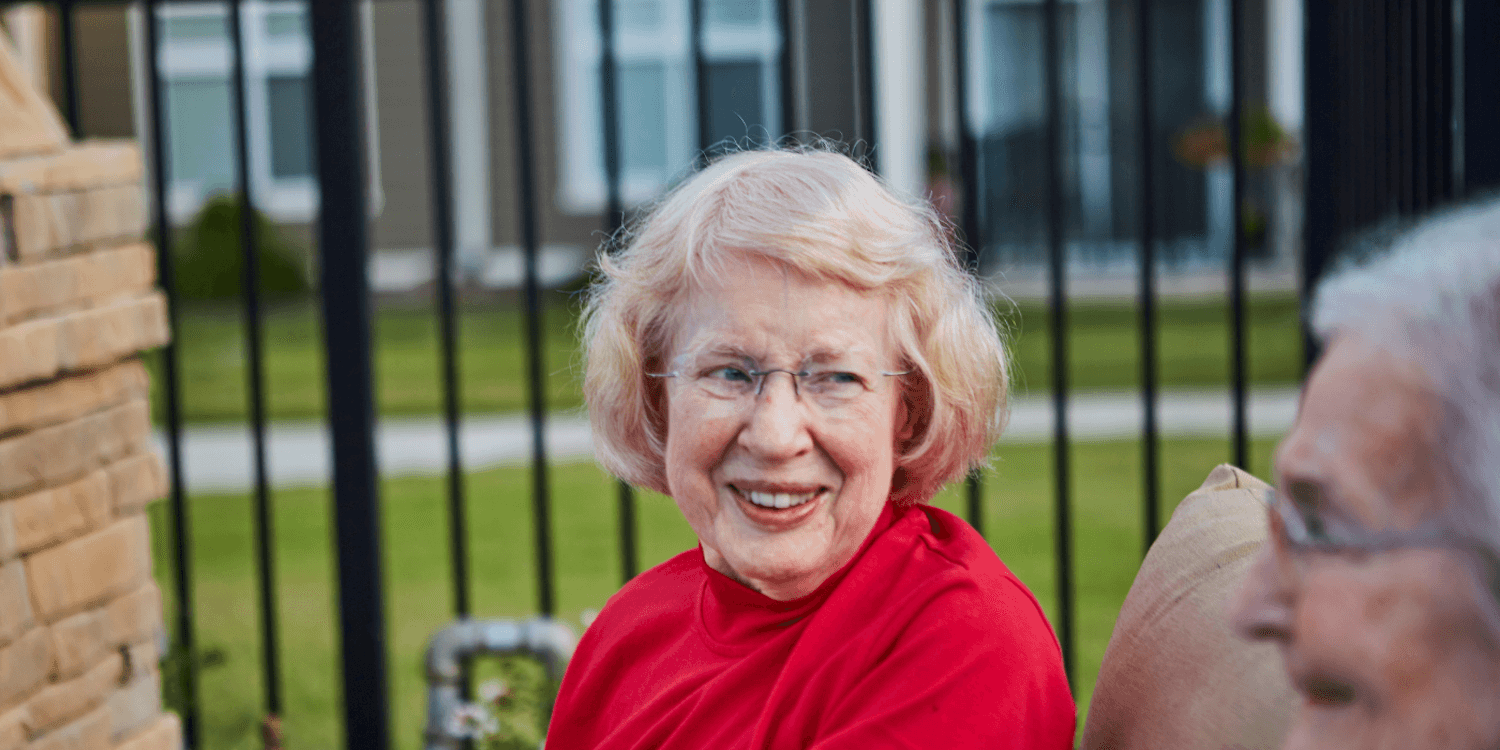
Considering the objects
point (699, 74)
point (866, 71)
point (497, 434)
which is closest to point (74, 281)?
point (699, 74)

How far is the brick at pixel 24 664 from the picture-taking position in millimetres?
1964

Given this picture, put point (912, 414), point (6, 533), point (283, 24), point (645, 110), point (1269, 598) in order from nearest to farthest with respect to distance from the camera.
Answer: point (1269, 598), point (912, 414), point (6, 533), point (645, 110), point (283, 24)

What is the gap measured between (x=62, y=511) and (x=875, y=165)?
1450 mm

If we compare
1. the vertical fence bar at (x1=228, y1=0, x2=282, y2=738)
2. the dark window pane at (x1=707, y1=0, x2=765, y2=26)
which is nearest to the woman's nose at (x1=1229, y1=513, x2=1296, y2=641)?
the vertical fence bar at (x1=228, y1=0, x2=282, y2=738)

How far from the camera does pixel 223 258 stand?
13633 mm

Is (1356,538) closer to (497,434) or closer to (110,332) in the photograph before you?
(110,332)

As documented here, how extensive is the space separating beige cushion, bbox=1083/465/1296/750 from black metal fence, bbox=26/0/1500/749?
3.15 feet

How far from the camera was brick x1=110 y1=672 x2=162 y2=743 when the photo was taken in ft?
7.35

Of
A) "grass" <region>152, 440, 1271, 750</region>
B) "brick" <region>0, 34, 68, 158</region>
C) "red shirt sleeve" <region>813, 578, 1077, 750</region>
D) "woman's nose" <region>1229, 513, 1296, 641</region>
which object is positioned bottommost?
"grass" <region>152, 440, 1271, 750</region>

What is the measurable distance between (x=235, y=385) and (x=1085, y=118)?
852 centimetres

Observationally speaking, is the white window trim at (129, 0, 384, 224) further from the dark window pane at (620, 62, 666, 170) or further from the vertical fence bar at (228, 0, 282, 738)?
the vertical fence bar at (228, 0, 282, 738)

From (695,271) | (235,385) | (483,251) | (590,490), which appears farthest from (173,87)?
(695,271)

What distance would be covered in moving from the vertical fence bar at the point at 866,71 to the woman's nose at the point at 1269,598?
1.61 m

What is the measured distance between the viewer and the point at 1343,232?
8.36 feet
